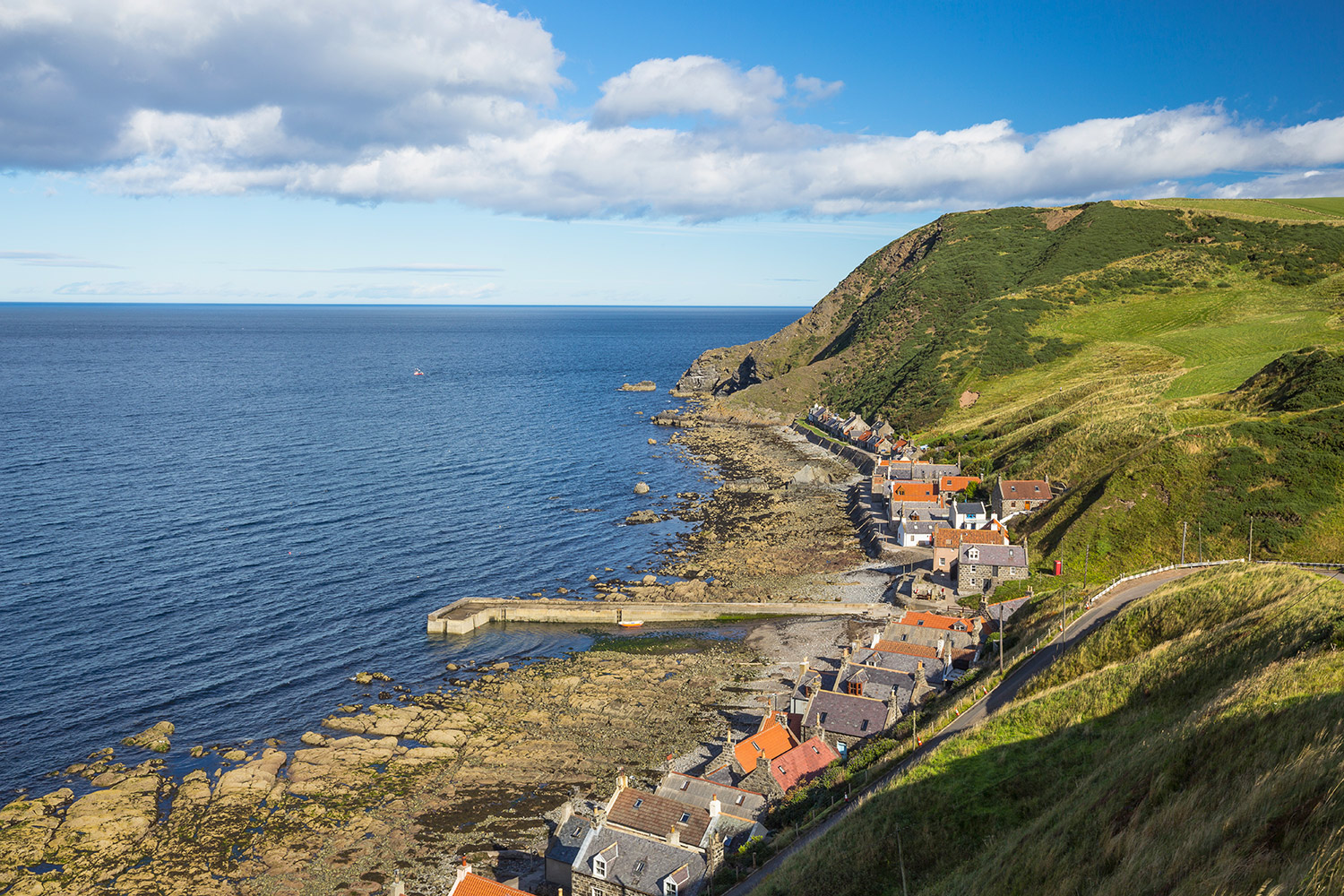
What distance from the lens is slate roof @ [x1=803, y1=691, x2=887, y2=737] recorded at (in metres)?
45.4

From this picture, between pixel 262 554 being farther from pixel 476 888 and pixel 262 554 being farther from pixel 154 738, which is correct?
pixel 476 888

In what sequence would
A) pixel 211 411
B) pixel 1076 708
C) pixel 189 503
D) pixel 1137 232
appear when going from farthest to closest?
pixel 1137 232
pixel 211 411
pixel 189 503
pixel 1076 708

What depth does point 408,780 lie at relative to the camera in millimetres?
47219

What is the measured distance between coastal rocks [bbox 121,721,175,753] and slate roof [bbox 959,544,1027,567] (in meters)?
62.5

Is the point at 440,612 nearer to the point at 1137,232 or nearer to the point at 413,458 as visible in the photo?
the point at 413,458

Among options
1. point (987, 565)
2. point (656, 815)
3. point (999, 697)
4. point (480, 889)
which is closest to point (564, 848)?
point (656, 815)

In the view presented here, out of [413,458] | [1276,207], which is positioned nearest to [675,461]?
[413,458]

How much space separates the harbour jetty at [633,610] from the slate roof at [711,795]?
1203 inches

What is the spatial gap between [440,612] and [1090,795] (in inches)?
2254

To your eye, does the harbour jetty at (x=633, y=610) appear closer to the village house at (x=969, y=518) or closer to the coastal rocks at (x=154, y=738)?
the village house at (x=969, y=518)

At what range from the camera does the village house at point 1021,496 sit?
8675cm

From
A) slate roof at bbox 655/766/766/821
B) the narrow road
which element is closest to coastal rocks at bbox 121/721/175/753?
slate roof at bbox 655/766/766/821

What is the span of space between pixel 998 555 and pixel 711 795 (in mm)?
43233

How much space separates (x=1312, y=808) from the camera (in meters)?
14.5
